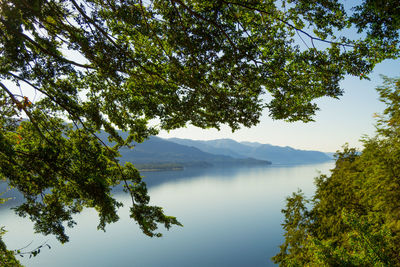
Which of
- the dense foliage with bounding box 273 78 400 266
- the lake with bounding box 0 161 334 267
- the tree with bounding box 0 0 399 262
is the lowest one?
the lake with bounding box 0 161 334 267

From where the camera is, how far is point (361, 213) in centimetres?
1146

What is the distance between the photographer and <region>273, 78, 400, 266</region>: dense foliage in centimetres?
512

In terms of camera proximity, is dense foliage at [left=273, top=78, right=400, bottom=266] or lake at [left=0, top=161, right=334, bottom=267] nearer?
dense foliage at [left=273, top=78, right=400, bottom=266]

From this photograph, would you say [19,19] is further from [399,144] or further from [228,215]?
[228,215]

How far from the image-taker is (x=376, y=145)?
10023 mm

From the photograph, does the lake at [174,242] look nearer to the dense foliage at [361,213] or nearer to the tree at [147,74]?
the dense foliage at [361,213]

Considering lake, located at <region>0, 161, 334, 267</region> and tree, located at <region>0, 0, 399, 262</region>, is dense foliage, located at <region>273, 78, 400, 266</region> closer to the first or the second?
tree, located at <region>0, 0, 399, 262</region>

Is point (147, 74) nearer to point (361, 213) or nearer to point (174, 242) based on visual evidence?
point (361, 213)

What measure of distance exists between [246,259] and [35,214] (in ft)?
86.9

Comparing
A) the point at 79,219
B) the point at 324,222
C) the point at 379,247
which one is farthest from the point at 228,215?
the point at 379,247

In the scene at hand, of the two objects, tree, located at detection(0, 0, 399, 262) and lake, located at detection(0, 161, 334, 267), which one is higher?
tree, located at detection(0, 0, 399, 262)

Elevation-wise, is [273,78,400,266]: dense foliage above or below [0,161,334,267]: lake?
above

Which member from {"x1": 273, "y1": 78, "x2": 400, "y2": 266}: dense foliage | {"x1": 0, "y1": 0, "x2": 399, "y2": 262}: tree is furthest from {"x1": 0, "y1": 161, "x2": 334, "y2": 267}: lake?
{"x1": 0, "y1": 0, "x2": 399, "y2": 262}: tree

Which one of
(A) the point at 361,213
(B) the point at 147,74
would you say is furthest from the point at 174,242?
(B) the point at 147,74
